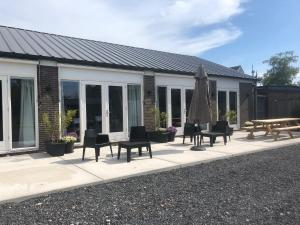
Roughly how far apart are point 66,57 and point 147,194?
20.7 feet

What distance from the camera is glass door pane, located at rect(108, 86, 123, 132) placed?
1095 centimetres

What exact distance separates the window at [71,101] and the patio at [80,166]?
88 cm

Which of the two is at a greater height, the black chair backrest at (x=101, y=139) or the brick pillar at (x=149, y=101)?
the brick pillar at (x=149, y=101)

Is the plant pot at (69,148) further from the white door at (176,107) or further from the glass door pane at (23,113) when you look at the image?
the white door at (176,107)

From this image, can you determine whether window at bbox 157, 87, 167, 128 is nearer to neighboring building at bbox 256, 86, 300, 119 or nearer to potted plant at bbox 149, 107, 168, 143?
potted plant at bbox 149, 107, 168, 143

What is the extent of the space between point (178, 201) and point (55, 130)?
5731mm

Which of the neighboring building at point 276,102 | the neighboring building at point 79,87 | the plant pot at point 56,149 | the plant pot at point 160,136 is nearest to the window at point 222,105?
the neighboring building at point 79,87

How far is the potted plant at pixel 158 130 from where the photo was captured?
1123 cm

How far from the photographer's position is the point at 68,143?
892cm

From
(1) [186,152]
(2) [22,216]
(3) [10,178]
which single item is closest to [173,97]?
(1) [186,152]

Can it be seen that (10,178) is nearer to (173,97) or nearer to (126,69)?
(126,69)

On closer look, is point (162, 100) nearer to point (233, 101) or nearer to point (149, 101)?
point (149, 101)

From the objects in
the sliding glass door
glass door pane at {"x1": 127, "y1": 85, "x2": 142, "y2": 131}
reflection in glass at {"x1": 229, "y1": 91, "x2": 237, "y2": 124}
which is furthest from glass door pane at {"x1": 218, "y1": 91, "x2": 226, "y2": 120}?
glass door pane at {"x1": 127, "y1": 85, "x2": 142, "y2": 131}

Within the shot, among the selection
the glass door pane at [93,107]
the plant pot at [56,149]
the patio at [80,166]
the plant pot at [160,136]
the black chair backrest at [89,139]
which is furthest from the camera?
the plant pot at [160,136]
